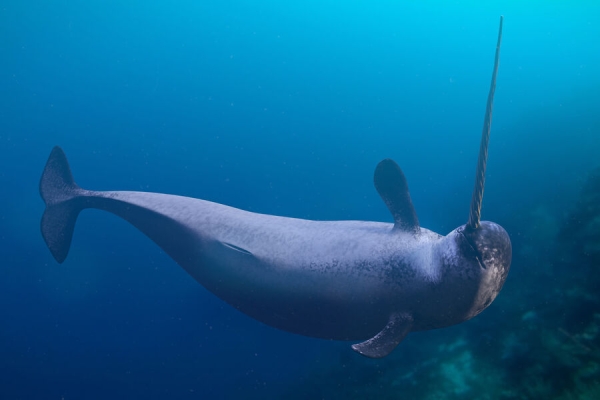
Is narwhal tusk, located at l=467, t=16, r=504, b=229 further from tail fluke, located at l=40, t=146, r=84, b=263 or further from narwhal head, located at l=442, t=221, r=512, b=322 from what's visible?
tail fluke, located at l=40, t=146, r=84, b=263

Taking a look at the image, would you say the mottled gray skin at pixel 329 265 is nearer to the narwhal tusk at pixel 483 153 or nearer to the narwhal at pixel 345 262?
the narwhal at pixel 345 262

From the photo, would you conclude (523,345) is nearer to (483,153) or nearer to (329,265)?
(329,265)

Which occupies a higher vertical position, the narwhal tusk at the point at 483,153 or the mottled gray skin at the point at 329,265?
the narwhal tusk at the point at 483,153

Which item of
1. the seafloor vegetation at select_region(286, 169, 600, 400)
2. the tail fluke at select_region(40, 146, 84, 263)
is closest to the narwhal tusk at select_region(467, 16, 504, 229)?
the seafloor vegetation at select_region(286, 169, 600, 400)

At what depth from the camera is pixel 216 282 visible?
15.6 ft

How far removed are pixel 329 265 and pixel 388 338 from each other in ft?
3.17

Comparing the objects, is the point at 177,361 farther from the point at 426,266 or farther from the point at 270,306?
the point at 426,266

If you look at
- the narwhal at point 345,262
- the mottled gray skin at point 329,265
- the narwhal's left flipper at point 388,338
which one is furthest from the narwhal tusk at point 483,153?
the narwhal's left flipper at point 388,338

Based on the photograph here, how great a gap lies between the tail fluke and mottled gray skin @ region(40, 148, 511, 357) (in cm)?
76

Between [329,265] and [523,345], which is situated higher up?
[329,265]

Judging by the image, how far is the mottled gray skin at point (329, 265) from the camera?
331cm

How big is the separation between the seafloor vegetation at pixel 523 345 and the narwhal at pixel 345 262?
2.59 metres

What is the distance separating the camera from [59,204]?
5941mm

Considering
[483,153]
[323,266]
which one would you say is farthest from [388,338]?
[483,153]
